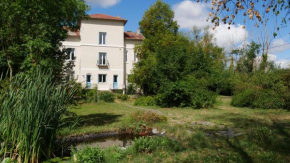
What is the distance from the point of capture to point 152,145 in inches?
213

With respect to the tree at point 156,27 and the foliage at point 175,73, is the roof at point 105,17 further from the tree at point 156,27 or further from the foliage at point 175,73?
the foliage at point 175,73

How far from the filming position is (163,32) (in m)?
30.6

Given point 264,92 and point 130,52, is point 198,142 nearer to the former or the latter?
point 264,92

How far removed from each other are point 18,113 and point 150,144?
2.76 metres

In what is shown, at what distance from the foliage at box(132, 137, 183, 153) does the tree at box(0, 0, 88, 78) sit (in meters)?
3.56

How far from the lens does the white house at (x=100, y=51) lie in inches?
1348

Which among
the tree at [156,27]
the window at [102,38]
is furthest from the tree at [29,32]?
the window at [102,38]

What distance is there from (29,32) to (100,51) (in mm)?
28229

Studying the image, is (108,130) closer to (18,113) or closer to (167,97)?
(18,113)

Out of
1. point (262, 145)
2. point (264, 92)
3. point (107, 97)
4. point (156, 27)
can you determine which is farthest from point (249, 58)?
point (262, 145)

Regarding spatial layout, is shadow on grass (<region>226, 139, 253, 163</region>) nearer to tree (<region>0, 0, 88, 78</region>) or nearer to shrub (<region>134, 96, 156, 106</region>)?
tree (<region>0, 0, 88, 78</region>)

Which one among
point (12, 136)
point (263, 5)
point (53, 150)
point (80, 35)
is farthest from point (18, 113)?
point (80, 35)

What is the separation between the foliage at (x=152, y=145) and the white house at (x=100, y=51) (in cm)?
2899

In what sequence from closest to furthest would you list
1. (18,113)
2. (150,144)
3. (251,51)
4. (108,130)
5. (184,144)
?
1. (18,113)
2. (150,144)
3. (184,144)
4. (108,130)
5. (251,51)
